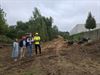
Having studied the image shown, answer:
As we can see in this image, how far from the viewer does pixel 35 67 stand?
17094 millimetres

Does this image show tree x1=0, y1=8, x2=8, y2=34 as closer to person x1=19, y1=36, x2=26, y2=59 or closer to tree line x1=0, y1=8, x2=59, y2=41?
tree line x1=0, y1=8, x2=59, y2=41

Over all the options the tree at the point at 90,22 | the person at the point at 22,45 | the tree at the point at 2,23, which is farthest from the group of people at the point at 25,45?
the tree at the point at 90,22

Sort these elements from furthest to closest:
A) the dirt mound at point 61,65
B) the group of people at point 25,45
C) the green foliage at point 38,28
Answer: the green foliage at point 38,28, the group of people at point 25,45, the dirt mound at point 61,65

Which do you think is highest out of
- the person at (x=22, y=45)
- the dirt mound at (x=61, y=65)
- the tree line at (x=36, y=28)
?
the tree line at (x=36, y=28)

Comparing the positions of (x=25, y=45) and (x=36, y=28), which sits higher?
(x=36, y=28)

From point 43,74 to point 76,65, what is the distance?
2197 mm

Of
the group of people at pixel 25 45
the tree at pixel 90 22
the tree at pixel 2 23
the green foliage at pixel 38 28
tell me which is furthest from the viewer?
the tree at pixel 90 22

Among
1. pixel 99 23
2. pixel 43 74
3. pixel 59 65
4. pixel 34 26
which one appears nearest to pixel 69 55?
pixel 59 65

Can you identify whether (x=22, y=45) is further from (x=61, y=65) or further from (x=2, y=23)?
(x=2, y=23)

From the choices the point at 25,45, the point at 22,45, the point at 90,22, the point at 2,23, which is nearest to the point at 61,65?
the point at 25,45

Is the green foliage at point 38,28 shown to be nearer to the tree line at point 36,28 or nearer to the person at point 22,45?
the tree line at point 36,28

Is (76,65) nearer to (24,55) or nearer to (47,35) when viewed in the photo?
(24,55)

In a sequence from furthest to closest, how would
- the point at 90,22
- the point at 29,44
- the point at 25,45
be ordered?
the point at 90,22
the point at 25,45
the point at 29,44

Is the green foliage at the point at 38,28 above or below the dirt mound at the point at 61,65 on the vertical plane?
above
